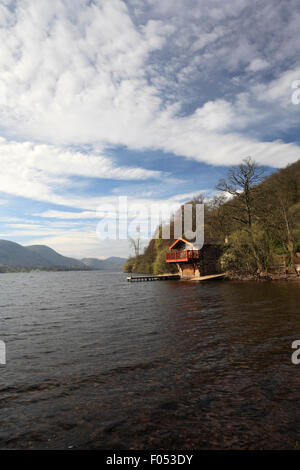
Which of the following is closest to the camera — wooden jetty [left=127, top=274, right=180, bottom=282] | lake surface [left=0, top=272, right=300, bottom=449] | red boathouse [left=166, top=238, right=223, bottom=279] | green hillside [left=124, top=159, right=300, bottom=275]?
lake surface [left=0, top=272, right=300, bottom=449]

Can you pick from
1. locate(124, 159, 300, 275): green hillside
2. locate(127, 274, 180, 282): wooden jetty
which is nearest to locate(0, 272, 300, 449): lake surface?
locate(124, 159, 300, 275): green hillside

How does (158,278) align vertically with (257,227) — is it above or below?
below

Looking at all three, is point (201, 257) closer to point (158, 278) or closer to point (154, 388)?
point (158, 278)

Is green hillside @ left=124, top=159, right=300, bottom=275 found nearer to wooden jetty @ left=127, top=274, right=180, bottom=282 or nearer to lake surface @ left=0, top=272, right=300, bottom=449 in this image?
wooden jetty @ left=127, top=274, right=180, bottom=282

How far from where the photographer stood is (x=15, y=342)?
32.6 feet

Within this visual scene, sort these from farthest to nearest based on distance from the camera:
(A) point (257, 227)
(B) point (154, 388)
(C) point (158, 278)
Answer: (C) point (158, 278) < (A) point (257, 227) < (B) point (154, 388)

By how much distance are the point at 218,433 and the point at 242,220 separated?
36449 mm

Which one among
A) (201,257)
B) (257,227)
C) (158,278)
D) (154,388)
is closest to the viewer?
(154,388)

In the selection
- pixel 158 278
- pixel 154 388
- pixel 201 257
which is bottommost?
pixel 158 278

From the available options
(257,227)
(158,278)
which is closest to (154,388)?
(257,227)

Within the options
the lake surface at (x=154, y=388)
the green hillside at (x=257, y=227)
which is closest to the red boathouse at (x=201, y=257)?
the green hillside at (x=257, y=227)

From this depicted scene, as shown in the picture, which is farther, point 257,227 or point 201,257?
point 201,257

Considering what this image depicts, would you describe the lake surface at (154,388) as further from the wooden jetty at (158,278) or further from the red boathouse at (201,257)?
the wooden jetty at (158,278)

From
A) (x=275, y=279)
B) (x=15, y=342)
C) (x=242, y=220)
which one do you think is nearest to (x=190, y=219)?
(x=242, y=220)
